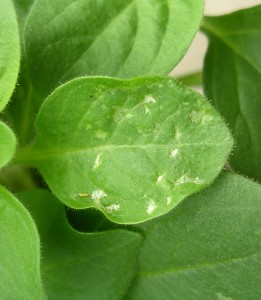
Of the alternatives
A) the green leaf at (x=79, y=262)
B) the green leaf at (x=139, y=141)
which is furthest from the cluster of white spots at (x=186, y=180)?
the green leaf at (x=79, y=262)

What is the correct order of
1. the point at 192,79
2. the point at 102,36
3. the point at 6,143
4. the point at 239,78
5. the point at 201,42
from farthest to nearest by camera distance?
the point at 201,42
the point at 192,79
the point at 239,78
the point at 102,36
the point at 6,143

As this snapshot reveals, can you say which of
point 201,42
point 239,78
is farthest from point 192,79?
point 201,42

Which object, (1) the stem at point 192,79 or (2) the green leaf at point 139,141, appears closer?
(2) the green leaf at point 139,141

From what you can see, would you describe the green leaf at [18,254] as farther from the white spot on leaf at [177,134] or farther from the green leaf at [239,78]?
the green leaf at [239,78]

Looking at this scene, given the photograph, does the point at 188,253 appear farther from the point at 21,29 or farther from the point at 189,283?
the point at 21,29

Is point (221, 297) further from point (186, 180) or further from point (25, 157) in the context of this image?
point (25, 157)

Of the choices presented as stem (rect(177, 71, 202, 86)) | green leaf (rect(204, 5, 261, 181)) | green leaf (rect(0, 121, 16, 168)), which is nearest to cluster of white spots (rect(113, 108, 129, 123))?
green leaf (rect(0, 121, 16, 168))

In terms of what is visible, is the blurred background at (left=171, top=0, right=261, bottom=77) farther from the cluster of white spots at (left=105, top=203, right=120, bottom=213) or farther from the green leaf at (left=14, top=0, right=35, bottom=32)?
the cluster of white spots at (left=105, top=203, right=120, bottom=213)
